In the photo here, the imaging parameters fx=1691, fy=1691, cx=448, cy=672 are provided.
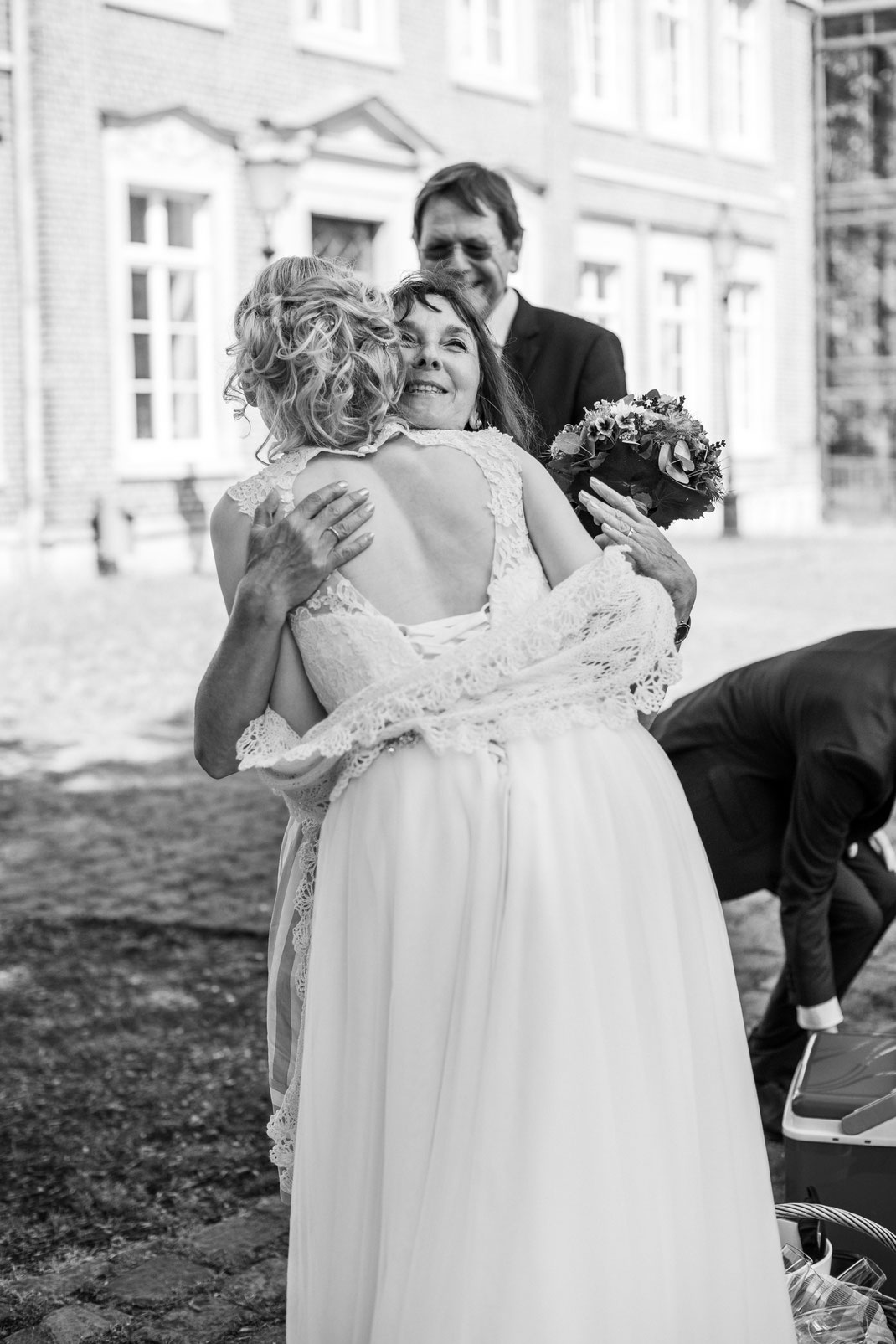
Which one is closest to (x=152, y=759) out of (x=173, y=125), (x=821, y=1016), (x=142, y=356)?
(x=821, y=1016)

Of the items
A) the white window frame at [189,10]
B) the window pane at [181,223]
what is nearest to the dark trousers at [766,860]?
the white window frame at [189,10]

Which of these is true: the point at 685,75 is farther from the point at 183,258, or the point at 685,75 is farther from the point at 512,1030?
the point at 512,1030

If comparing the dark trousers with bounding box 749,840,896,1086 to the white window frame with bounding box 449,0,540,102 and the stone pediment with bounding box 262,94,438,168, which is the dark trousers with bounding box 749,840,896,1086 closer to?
the stone pediment with bounding box 262,94,438,168

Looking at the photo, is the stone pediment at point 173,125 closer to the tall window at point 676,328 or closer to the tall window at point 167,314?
the tall window at point 167,314

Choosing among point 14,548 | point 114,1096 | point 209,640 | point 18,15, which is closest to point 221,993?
point 114,1096

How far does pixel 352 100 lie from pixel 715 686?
15390 millimetres

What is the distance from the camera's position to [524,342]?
4.09m

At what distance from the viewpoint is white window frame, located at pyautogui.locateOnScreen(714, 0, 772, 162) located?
25188 mm

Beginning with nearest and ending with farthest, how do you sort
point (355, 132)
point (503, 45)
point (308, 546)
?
1. point (308, 546)
2. point (355, 132)
3. point (503, 45)

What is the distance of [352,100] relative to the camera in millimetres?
18172

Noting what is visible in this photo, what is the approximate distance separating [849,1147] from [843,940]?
40.2 inches

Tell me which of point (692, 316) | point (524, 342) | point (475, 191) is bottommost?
point (524, 342)

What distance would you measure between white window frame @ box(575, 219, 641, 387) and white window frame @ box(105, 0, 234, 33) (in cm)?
663

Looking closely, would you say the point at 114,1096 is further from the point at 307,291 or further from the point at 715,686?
the point at 307,291
